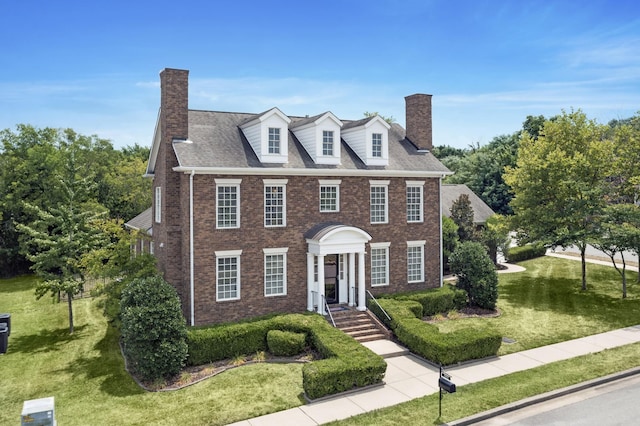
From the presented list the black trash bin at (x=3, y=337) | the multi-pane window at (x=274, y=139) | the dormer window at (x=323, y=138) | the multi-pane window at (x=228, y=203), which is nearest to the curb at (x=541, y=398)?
the black trash bin at (x=3, y=337)

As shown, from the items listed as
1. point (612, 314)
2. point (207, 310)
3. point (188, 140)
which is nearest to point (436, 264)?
point (612, 314)

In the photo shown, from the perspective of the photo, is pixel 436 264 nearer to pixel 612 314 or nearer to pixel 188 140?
pixel 612 314

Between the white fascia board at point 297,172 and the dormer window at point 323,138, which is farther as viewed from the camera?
the dormer window at point 323,138

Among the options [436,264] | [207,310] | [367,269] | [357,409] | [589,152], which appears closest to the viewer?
[357,409]

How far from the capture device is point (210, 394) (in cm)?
1573

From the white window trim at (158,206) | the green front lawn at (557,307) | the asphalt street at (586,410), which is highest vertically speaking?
the white window trim at (158,206)

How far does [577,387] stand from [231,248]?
47.4ft

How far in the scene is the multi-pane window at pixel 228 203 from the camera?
2102 centimetres

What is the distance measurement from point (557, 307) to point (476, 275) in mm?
5207

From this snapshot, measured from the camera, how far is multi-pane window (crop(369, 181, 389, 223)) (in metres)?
24.7

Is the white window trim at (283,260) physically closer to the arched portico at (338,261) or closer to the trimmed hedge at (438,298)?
the arched portico at (338,261)

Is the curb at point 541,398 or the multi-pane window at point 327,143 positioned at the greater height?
the multi-pane window at point 327,143

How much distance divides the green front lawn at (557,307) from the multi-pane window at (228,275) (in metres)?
9.97

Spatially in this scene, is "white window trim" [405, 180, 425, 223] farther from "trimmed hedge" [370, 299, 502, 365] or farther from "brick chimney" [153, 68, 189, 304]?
"brick chimney" [153, 68, 189, 304]
